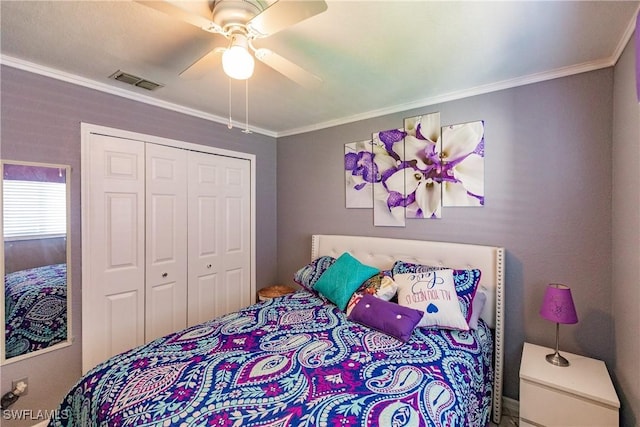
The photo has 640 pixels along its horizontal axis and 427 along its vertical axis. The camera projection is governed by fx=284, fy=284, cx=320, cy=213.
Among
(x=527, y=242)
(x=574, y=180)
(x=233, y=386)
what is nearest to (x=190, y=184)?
(x=233, y=386)

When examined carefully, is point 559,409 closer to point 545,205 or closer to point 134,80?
point 545,205

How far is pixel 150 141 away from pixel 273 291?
1.94 metres

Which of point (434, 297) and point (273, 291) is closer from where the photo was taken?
point (434, 297)

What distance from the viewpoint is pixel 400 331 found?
5.60 feet

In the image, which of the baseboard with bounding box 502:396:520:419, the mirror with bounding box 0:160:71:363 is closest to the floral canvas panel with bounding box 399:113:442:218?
the baseboard with bounding box 502:396:520:419

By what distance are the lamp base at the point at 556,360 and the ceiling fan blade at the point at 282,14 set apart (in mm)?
2301

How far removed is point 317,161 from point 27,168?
2363mm

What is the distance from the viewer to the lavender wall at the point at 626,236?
139 centimetres

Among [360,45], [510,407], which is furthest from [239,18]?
[510,407]

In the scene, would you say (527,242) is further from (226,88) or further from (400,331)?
(226,88)

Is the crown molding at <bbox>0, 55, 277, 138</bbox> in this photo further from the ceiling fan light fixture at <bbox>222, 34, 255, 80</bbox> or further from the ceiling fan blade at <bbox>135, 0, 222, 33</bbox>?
the ceiling fan light fixture at <bbox>222, 34, 255, 80</bbox>

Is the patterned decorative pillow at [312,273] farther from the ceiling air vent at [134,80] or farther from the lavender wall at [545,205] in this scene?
the ceiling air vent at [134,80]

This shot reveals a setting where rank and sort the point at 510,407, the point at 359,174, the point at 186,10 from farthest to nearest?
1. the point at 359,174
2. the point at 510,407
3. the point at 186,10

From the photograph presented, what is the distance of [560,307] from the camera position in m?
1.70
